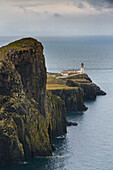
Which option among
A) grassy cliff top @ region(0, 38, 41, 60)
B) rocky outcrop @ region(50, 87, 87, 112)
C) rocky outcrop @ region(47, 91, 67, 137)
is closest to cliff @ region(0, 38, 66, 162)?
grassy cliff top @ region(0, 38, 41, 60)

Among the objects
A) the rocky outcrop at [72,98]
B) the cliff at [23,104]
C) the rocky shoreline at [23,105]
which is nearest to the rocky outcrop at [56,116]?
the rocky shoreline at [23,105]

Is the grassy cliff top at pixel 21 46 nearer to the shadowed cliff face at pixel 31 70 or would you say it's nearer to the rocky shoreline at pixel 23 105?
the rocky shoreline at pixel 23 105

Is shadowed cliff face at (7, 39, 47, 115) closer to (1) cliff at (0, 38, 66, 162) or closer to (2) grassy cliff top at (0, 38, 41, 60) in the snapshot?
(1) cliff at (0, 38, 66, 162)

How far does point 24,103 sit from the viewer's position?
12012 centimetres

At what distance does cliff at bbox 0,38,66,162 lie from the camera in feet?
379

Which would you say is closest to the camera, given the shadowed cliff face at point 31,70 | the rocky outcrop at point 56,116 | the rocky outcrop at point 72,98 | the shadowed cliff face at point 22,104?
the shadowed cliff face at point 22,104

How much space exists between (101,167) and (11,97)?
995 inches

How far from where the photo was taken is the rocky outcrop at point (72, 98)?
181250mm

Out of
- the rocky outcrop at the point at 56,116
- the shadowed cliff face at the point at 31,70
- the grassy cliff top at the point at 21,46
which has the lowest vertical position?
the rocky outcrop at the point at 56,116

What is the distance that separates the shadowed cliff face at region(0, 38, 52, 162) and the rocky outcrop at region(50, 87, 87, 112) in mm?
51444

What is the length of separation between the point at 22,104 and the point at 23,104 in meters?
0.28

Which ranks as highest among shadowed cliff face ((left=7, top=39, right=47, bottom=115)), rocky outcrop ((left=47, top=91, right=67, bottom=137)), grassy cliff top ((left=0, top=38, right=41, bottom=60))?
grassy cliff top ((left=0, top=38, right=41, bottom=60))

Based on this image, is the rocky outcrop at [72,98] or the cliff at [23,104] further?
the rocky outcrop at [72,98]

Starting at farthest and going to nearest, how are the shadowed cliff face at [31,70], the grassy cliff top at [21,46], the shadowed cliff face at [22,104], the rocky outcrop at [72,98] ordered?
the rocky outcrop at [72,98] < the grassy cliff top at [21,46] < the shadowed cliff face at [31,70] < the shadowed cliff face at [22,104]
